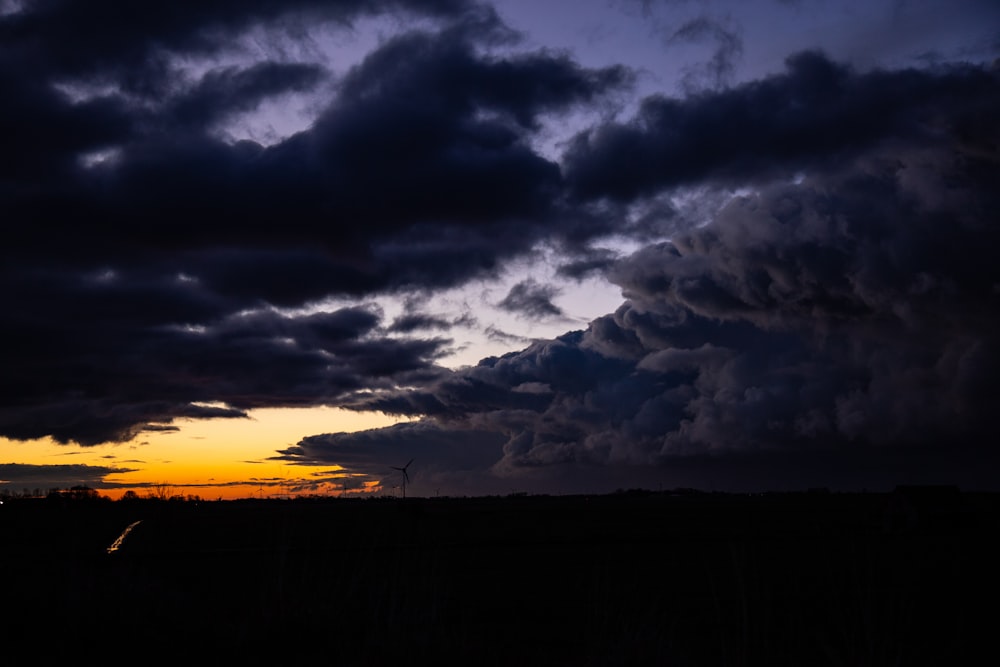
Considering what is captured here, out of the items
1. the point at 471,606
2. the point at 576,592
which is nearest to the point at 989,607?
the point at 576,592

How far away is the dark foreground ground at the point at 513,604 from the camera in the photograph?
11102 millimetres

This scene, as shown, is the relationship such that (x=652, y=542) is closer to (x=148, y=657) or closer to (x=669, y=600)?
(x=669, y=600)

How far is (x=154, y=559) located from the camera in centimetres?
3403

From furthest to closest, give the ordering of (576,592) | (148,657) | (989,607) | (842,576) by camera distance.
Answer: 1. (842,576)
2. (576,592)
3. (989,607)
4. (148,657)

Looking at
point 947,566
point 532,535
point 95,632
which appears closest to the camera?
point 95,632

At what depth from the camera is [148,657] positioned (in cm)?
1062

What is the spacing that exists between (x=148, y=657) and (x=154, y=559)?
84.1ft

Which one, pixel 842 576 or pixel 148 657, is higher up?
pixel 148 657

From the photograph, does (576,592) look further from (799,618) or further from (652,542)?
(652,542)

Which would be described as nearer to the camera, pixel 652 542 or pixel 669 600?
Answer: pixel 669 600

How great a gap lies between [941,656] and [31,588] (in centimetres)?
1824

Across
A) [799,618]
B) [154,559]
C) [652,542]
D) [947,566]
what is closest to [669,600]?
[799,618]

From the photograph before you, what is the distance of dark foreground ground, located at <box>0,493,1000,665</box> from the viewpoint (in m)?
11.1

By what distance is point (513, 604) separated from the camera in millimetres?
25297
